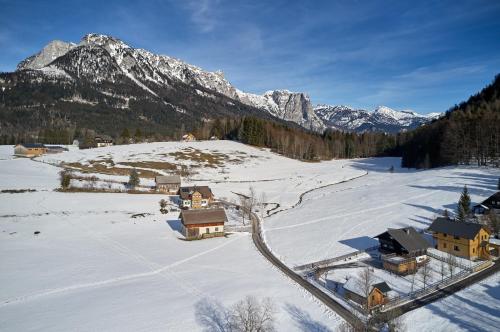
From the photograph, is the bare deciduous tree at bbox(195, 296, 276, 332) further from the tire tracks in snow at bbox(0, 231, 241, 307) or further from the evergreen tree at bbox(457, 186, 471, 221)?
the evergreen tree at bbox(457, 186, 471, 221)

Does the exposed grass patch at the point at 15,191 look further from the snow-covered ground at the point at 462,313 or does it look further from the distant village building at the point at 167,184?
the snow-covered ground at the point at 462,313

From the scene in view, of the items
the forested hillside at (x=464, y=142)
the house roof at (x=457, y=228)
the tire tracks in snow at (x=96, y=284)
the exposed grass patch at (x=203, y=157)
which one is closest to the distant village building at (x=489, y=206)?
the house roof at (x=457, y=228)

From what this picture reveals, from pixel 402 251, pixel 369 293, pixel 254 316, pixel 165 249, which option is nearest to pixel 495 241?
pixel 402 251

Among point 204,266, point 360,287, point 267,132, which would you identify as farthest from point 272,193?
point 267,132

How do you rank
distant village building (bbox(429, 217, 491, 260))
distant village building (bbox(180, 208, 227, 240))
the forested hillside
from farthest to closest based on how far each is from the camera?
the forested hillside, distant village building (bbox(180, 208, 227, 240)), distant village building (bbox(429, 217, 491, 260))

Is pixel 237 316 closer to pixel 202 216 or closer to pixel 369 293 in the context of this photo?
pixel 369 293

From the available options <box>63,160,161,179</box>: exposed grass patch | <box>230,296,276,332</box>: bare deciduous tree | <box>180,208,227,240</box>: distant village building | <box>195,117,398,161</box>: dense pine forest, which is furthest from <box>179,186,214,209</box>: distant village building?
<box>195,117,398,161</box>: dense pine forest
